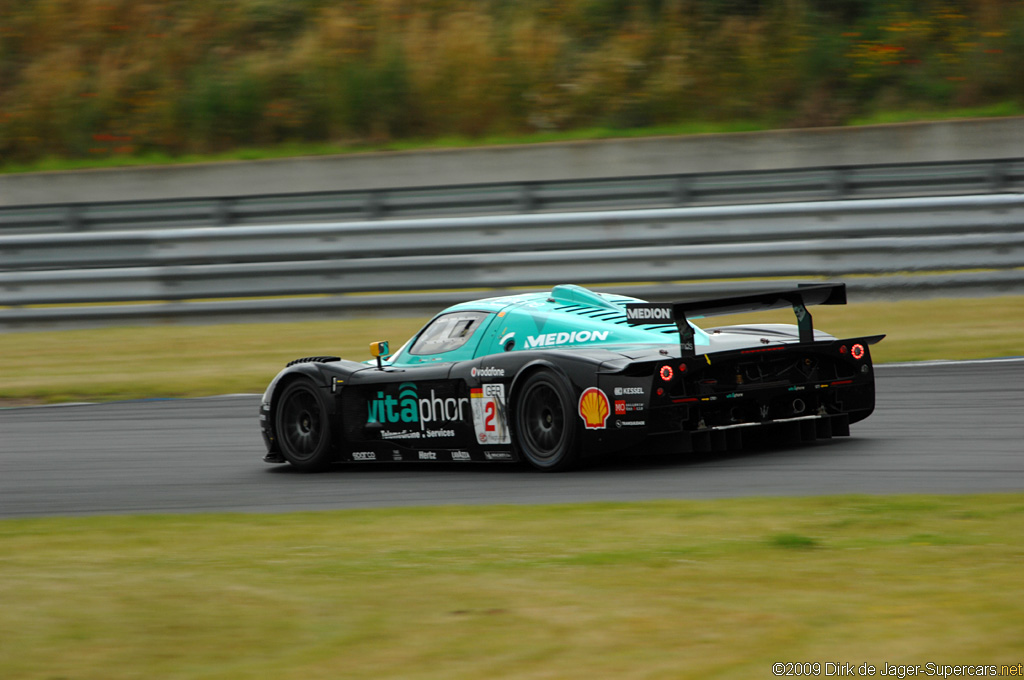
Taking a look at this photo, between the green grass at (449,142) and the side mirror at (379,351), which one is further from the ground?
the green grass at (449,142)

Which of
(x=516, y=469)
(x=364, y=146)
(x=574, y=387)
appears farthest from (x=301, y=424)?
(x=364, y=146)

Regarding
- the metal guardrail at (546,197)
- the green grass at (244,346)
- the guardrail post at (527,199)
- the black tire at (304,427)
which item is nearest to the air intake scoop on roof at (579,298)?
the black tire at (304,427)

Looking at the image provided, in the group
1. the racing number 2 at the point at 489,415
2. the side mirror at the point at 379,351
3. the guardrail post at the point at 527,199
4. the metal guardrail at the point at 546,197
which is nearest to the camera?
the racing number 2 at the point at 489,415

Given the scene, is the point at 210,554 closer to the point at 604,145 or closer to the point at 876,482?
the point at 876,482

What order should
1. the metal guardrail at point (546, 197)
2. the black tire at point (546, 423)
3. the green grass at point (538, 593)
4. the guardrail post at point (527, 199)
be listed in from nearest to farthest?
the green grass at point (538, 593)
the black tire at point (546, 423)
the metal guardrail at point (546, 197)
the guardrail post at point (527, 199)

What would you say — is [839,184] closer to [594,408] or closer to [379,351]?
[379,351]

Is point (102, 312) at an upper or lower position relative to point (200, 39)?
lower

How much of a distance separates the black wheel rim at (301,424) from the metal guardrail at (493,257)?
200 inches

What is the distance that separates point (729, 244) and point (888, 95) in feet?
16.7

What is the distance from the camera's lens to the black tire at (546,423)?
25.1 feet

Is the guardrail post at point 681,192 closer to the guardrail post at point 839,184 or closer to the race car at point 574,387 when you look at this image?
the guardrail post at point 839,184

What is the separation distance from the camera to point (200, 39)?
2175 centimetres

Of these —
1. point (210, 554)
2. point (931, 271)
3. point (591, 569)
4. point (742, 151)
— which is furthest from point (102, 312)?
point (591, 569)

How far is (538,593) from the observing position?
4641mm
